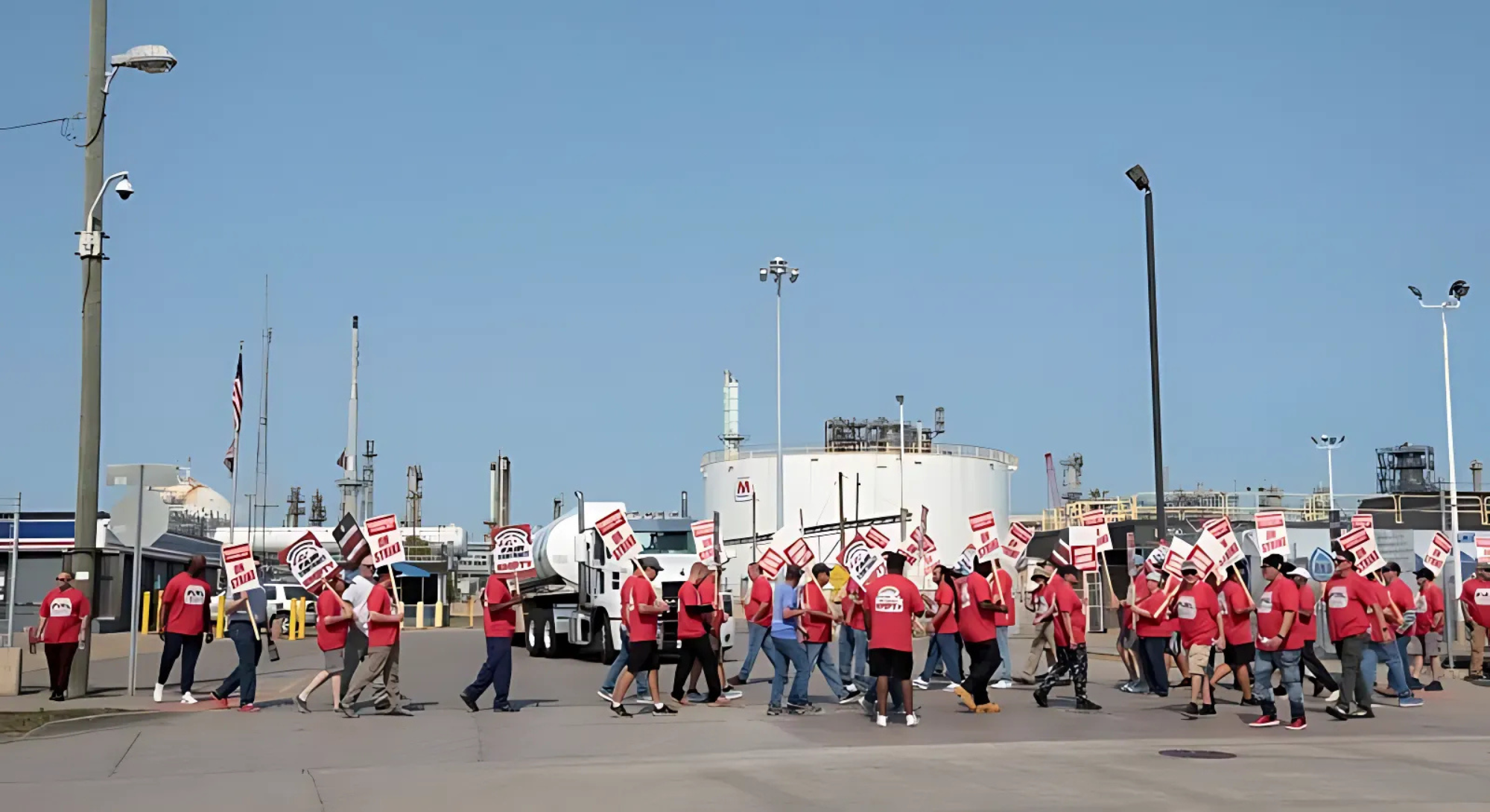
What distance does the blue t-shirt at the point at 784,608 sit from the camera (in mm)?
16719

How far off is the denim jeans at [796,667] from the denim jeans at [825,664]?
26 centimetres

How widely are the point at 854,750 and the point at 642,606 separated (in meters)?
3.87

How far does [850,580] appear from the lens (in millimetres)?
18891

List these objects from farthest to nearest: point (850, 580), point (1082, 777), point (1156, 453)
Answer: point (1156, 453) < point (850, 580) < point (1082, 777)

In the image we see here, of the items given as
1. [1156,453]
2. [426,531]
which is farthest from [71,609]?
[426,531]

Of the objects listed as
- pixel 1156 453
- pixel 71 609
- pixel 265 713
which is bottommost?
pixel 265 713

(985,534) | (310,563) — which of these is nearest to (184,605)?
(310,563)

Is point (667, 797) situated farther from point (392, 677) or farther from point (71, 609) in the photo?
point (71, 609)

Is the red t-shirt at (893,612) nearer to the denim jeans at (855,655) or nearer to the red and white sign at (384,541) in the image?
the denim jeans at (855,655)

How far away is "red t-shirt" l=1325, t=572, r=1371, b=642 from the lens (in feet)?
50.6

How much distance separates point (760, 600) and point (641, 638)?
2433mm

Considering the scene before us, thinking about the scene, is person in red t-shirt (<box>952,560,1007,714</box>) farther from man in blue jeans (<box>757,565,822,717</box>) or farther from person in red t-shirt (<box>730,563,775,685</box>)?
person in red t-shirt (<box>730,563,775,685</box>)

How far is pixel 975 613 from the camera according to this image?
16375mm

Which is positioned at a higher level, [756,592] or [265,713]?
[756,592]
